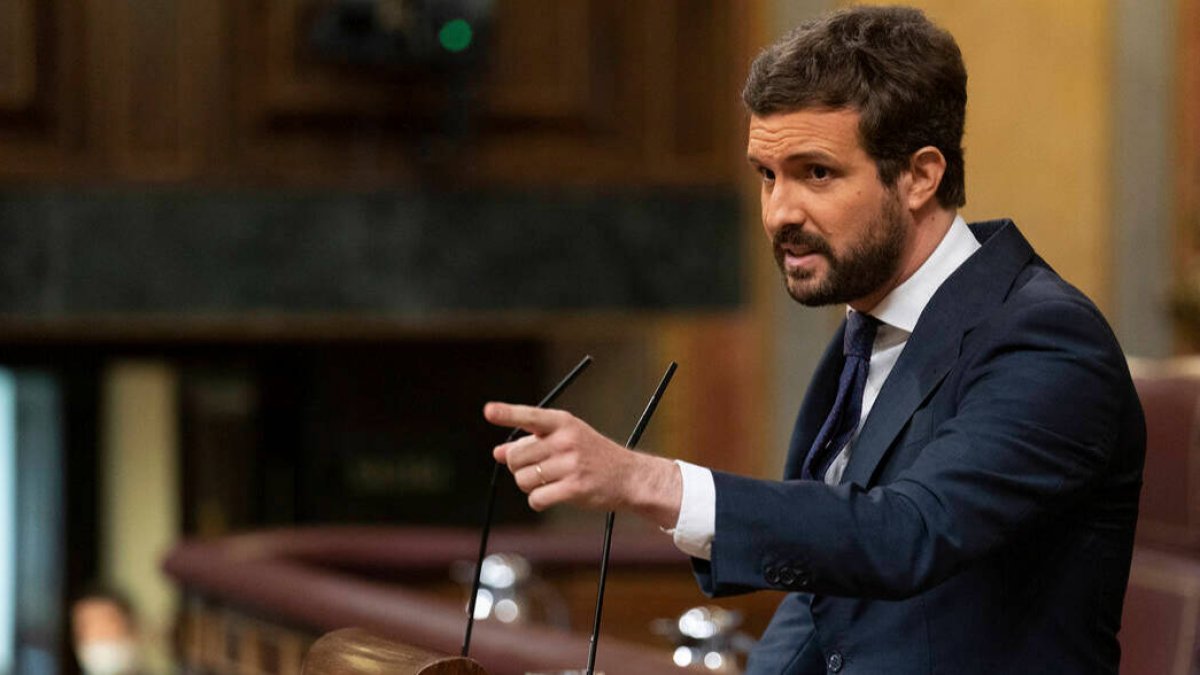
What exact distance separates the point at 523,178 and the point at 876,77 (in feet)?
15.0

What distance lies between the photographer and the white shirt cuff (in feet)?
4.80

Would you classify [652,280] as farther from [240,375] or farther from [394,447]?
[240,375]

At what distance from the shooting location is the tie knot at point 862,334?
1.74 metres

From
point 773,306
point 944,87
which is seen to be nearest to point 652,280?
point 773,306

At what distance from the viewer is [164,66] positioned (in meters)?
6.09

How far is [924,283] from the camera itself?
1.71m

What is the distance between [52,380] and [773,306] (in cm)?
244

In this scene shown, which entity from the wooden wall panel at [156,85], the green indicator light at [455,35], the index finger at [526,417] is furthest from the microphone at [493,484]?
the wooden wall panel at [156,85]

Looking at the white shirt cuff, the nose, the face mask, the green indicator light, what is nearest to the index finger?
the white shirt cuff

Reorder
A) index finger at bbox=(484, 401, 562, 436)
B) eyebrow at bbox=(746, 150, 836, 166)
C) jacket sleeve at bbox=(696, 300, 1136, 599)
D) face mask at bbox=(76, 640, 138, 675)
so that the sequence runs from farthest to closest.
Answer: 1. face mask at bbox=(76, 640, 138, 675)
2. eyebrow at bbox=(746, 150, 836, 166)
3. jacket sleeve at bbox=(696, 300, 1136, 599)
4. index finger at bbox=(484, 401, 562, 436)

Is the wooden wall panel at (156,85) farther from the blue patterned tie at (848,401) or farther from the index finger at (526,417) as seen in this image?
the index finger at (526,417)

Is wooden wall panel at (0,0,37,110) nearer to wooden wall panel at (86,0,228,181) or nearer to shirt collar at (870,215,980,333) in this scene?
wooden wall panel at (86,0,228,181)

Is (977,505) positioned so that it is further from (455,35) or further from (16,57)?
(16,57)

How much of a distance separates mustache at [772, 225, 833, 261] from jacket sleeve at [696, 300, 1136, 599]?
166 millimetres
